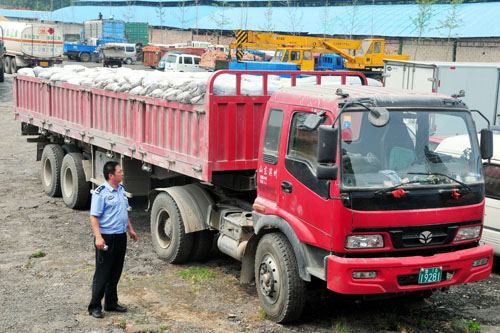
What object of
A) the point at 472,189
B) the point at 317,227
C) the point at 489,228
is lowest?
the point at 489,228

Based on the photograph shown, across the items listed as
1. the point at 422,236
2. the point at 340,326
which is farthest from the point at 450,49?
the point at 422,236

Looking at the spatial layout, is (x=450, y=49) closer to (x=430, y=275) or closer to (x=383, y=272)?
(x=430, y=275)

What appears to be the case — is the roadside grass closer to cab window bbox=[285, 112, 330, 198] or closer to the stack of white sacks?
cab window bbox=[285, 112, 330, 198]

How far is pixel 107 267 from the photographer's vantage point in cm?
661

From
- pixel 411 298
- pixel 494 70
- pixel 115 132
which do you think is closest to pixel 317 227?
pixel 411 298

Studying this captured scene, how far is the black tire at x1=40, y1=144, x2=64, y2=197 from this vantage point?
487 inches

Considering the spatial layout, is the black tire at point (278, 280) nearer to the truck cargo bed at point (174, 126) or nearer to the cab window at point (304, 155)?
the cab window at point (304, 155)

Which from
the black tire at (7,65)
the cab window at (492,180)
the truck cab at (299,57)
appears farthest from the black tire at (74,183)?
the black tire at (7,65)

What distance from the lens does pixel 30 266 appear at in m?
8.41

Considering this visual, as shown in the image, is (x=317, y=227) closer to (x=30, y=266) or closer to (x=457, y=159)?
(x=457, y=159)

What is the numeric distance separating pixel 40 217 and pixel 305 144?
20.9ft

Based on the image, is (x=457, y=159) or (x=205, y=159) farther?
(x=205, y=159)

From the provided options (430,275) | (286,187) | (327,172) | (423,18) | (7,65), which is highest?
(423,18)

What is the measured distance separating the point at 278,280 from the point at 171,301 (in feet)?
4.72
